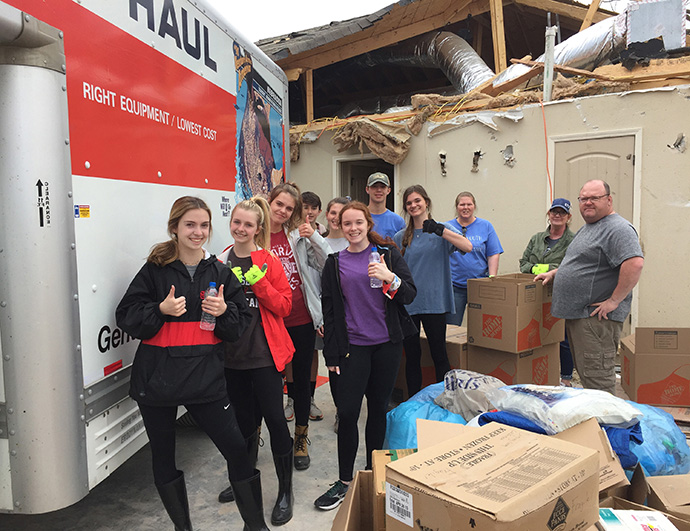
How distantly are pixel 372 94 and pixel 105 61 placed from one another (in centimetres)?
1001

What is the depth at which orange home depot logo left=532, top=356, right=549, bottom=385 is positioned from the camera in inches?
165

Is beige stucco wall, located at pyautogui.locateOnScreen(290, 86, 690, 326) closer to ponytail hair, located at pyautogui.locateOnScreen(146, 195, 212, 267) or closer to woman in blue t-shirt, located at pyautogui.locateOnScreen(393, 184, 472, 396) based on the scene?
woman in blue t-shirt, located at pyautogui.locateOnScreen(393, 184, 472, 396)

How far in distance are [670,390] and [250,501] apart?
3.59 metres

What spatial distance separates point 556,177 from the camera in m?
6.09

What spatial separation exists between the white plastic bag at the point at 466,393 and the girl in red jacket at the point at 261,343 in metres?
1.20

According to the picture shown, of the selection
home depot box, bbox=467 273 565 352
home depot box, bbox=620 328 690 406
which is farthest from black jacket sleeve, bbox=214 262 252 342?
home depot box, bbox=620 328 690 406

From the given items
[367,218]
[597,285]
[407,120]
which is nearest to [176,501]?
[367,218]

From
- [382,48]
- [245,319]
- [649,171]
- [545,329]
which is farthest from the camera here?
[382,48]

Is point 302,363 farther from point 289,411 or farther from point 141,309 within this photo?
point 141,309

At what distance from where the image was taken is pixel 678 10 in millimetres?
5750

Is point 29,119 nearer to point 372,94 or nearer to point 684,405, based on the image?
point 684,405

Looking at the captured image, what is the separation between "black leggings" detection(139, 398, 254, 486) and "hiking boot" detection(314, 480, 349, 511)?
2.23ft

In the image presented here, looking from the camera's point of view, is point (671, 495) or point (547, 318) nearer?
point (671, 495)

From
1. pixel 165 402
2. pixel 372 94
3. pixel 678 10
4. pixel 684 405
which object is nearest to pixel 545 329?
pixel 684 405
